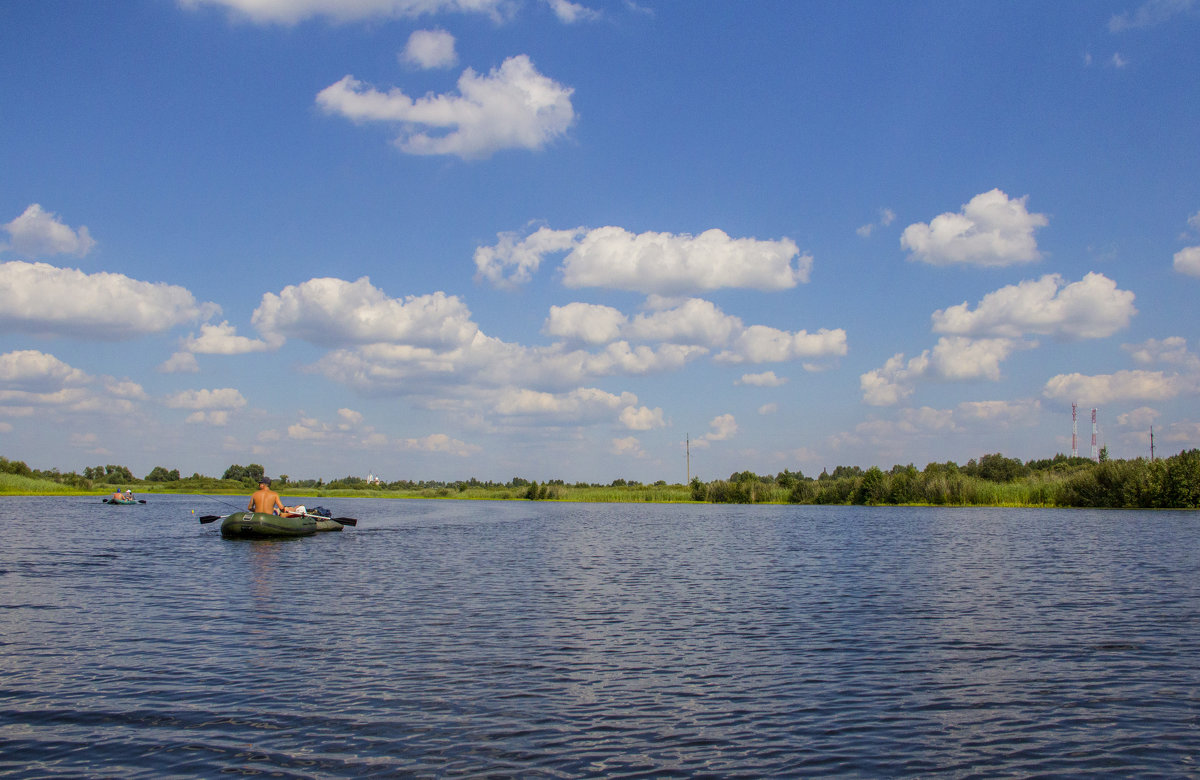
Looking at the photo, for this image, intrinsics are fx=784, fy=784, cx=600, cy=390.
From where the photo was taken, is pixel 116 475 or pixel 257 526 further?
pixel 116 475

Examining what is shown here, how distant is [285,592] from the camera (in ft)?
73.1

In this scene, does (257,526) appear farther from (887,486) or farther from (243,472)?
(243,472)

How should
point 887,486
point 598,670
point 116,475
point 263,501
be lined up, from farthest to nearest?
1. point 116,475
2. point 887,486
3. point 263,501
4. point 598,670

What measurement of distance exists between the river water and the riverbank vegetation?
39425mm

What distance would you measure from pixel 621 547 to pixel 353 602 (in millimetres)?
19811

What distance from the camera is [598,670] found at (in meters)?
13.3

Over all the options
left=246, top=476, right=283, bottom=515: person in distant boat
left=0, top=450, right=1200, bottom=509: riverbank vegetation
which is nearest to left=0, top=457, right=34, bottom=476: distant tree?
left=0, top=450, right=1200, bottom=509: riverbank vegetation

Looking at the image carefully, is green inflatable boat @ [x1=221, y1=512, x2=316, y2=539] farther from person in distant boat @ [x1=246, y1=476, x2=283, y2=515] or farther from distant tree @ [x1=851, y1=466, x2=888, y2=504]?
distant tree @ [x1=851, y1=466, x2=888, y2=504]

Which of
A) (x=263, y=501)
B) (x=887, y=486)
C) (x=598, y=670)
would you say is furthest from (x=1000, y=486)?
(x=598, y=670)

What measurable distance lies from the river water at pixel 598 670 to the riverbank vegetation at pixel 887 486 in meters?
39.4

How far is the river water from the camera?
30.3 feet

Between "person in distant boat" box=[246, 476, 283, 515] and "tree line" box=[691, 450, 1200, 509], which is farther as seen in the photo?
"tree line" box=[691, 450, 1200, 509]

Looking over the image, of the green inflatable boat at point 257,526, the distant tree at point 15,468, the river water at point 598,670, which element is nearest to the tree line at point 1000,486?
the river water at point 598,670

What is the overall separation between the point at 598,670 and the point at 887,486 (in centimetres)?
8844
